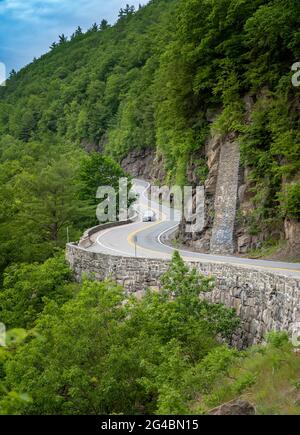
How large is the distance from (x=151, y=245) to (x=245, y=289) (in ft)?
57.9

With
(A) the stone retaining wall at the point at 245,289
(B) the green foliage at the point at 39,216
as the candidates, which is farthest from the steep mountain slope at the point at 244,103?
(B) the green foliage at the point at 39,216

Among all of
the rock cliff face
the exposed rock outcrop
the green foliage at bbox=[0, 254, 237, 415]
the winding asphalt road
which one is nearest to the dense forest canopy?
the green foliage at bbox=[0, 254, 237, 415]

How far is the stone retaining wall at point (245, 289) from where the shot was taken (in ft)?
51.6

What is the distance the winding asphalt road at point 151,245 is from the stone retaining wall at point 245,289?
80.8 inches

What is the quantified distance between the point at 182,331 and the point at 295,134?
1378 cm

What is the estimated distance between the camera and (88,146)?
12575cm

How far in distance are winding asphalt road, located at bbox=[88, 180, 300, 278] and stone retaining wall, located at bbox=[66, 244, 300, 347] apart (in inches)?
80.8

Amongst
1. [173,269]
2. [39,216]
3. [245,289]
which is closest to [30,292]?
[173,269]

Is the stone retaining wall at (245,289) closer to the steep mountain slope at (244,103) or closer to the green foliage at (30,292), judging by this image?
the green foliage at (30,292)

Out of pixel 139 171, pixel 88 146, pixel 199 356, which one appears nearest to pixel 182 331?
pixel 199 356

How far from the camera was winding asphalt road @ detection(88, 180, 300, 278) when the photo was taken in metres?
24.4
